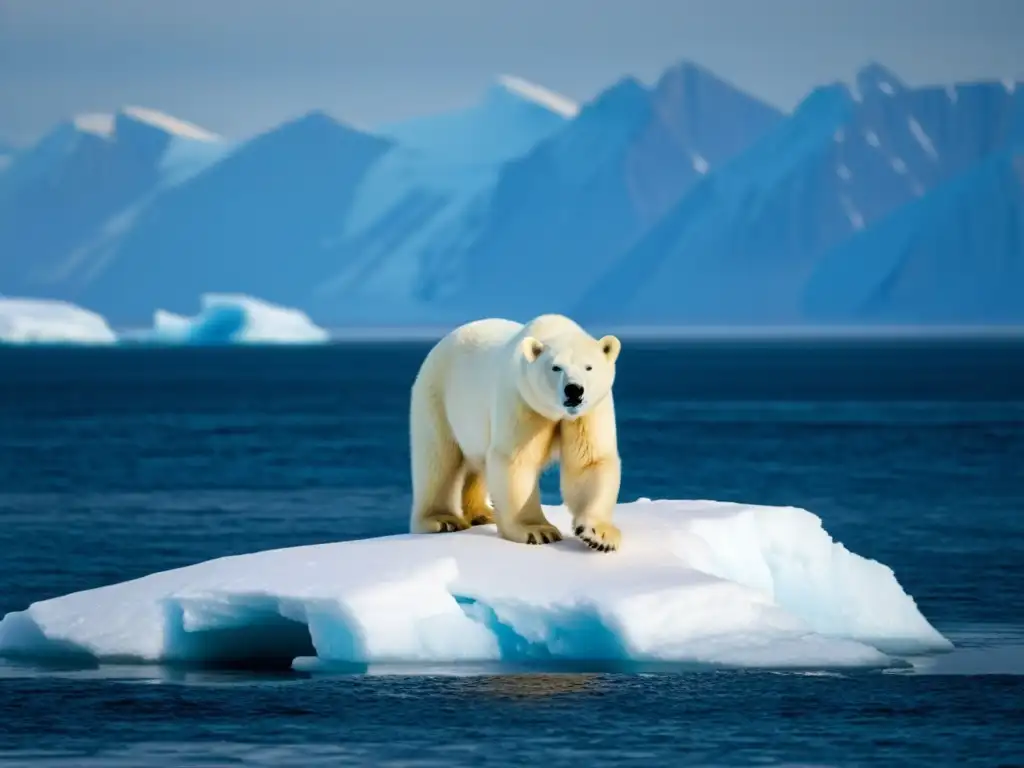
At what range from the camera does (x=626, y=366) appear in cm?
12188

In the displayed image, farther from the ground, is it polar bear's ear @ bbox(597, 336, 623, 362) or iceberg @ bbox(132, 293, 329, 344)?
iceberg @ bbox(132, 293, 329, 344)

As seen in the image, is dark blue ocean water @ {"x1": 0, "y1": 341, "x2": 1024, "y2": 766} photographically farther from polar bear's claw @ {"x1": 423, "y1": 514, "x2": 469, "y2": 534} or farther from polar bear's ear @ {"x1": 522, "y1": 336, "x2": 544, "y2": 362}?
polar bear's ear @ {"x1": 522, "y1": 336, "x2": 544, "y2": 362}

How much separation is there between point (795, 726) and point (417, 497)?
427 cm

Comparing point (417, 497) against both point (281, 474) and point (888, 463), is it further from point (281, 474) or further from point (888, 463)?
point (888, 463)

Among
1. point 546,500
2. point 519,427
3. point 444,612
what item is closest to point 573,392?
point 519,427

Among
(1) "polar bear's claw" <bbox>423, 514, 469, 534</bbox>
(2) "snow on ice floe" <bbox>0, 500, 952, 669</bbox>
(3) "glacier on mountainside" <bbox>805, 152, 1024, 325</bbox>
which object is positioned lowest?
(2) "snow on ice floe" <bbox>0, 500, 952, 669</bbox>

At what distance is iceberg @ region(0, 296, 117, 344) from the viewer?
414 ft

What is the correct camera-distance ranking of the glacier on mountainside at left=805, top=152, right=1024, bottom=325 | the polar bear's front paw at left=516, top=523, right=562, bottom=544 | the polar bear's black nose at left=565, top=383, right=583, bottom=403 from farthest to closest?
the glacier on mountainside at left=805, top=152, right=1024, bottom=325 < the polar bear's front paw at left=516, top=523, right=562, bottom=544 < the polar bear's black nose at left=565, top=383, right=583, bottom=403

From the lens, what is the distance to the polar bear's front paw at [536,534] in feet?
51.2

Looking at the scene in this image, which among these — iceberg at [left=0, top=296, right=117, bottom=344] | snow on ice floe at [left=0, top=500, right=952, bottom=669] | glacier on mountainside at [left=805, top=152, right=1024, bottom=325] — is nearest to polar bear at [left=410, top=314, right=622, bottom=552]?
snow on ice floe at [left=0, top=500, right=952, bottom=669]

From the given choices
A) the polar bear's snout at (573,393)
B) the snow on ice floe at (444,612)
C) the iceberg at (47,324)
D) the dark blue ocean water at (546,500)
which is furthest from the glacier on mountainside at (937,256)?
the polar bear's snout at (573,393)

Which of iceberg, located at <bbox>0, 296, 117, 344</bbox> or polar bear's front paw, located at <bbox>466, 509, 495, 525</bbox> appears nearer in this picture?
polar bear's front paw, located at <bbox>466, 509, 495, 525</bbox>

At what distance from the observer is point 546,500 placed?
32562mm

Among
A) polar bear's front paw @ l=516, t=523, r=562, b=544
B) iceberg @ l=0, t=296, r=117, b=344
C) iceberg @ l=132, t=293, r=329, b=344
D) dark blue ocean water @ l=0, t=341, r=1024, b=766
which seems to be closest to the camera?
dark blue ocean water @ l=0, t=341, r=1024, b=766
